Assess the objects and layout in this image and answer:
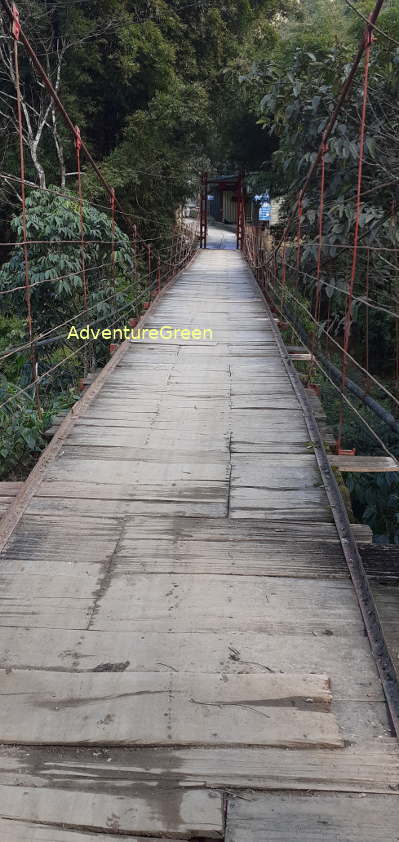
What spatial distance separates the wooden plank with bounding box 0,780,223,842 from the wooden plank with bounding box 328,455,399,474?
1.57m

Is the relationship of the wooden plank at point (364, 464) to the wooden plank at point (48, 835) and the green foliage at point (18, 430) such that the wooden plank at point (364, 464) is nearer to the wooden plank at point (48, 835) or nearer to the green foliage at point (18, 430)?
the green foliage at point (18, 430)

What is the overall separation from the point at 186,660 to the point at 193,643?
62 mm

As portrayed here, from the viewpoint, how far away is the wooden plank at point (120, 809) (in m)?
1.01

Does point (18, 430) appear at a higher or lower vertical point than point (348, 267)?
lower

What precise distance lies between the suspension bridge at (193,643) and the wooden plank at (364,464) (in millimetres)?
13

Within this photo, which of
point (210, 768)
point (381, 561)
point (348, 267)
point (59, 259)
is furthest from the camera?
point (348, 267)

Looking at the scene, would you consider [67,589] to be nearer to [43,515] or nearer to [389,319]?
[43,515]

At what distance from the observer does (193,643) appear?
56.4 inches

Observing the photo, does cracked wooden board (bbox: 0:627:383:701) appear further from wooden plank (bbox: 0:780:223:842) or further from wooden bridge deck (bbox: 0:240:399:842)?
wooden plank (bbox: 0:780:223:842)

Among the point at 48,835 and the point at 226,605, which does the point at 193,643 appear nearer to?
the point at 226,605

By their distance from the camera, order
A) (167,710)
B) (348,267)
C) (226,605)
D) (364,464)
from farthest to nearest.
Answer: (348,267) → (364,464) → (226,605) → (167,710)

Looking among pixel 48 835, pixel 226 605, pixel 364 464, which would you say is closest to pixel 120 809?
pixel 48 835

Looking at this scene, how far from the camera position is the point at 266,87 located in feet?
18.4

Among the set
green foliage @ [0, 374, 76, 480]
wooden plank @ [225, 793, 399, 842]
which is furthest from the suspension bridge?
green foliage @ [0, 374, 76, 480]
